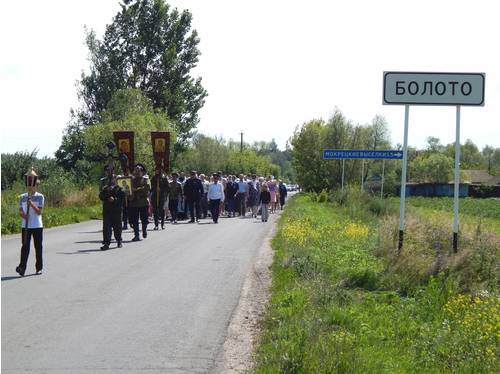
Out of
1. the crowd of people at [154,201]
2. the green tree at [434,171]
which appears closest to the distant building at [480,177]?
the green tree at [434,171]

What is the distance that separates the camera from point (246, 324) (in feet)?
27.5

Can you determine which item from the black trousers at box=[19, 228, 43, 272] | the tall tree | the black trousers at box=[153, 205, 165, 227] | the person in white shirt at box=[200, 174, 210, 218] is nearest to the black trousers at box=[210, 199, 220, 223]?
the person in white shirt at box=[200, 174, 210, 218]

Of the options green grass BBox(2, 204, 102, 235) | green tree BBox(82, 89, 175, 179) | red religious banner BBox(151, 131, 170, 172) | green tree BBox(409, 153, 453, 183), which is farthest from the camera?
green tree BBox(409, 153, 453, 183)

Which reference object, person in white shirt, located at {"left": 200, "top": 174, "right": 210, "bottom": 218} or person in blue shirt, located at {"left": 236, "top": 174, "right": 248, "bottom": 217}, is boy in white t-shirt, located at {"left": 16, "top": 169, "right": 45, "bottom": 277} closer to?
person in white shirt, located at {"left": 200, "top": 174, "right": 210, "bottom": 218}

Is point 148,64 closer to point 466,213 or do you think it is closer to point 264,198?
point 466,213

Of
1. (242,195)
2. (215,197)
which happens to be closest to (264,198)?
(215,197)

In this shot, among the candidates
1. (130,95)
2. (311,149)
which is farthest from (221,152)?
(130,95)

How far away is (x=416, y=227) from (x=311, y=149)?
122 ft

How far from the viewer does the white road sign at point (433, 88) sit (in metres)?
11.2

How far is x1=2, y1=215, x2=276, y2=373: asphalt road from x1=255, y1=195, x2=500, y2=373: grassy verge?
82 centimetres

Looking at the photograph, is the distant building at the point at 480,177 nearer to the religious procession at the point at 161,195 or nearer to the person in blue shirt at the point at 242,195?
the religious procession at the point at 161,195

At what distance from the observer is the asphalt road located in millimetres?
6738

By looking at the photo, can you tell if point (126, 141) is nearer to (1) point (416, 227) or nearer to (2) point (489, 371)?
(1) point (416, 227)

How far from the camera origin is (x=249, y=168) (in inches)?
3376
